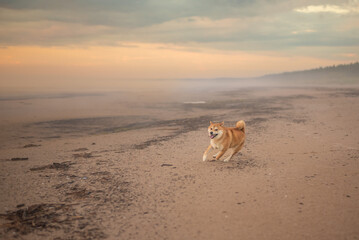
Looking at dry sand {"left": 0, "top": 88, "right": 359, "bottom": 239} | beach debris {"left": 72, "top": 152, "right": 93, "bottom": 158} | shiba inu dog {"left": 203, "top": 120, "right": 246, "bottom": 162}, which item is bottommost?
dry sand {"left": 0, "top": 88, "right": 359, "bottom": 239}

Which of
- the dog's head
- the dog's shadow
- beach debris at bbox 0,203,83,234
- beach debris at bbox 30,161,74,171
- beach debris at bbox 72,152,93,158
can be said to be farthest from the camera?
beach debris at bbox 72,152,93,158

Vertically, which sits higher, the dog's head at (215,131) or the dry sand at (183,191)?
the dog's head at (215,131)

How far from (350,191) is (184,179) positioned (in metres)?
3.56

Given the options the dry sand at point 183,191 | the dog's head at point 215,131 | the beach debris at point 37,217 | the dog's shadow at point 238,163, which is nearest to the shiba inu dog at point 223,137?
the dog's head at point 215,131

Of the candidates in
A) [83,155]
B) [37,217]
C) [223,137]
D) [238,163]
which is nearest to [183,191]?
[223,137]

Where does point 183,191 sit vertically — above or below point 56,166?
below

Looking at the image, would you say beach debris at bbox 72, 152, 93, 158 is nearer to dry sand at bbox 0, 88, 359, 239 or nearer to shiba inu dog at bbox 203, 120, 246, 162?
dry sand at bbox 0, 88, 359, 239

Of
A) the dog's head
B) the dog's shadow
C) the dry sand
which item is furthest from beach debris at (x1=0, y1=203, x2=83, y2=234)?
the dog's shadow

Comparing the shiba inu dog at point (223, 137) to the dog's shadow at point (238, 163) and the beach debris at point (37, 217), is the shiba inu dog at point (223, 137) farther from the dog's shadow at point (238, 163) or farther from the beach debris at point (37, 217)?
the beach debris at point (37, 217)

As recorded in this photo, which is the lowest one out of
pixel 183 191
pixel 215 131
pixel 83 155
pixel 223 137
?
pixel 183 191

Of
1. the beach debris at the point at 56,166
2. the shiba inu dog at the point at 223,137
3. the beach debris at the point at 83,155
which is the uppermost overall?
the shiba inu dog at the point at 223,137

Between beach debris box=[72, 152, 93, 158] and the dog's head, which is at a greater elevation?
the dog's head

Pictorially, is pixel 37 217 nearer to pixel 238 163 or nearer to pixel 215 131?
pixel 215 131

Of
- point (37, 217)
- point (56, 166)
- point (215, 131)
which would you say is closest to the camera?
point (37, 217)
